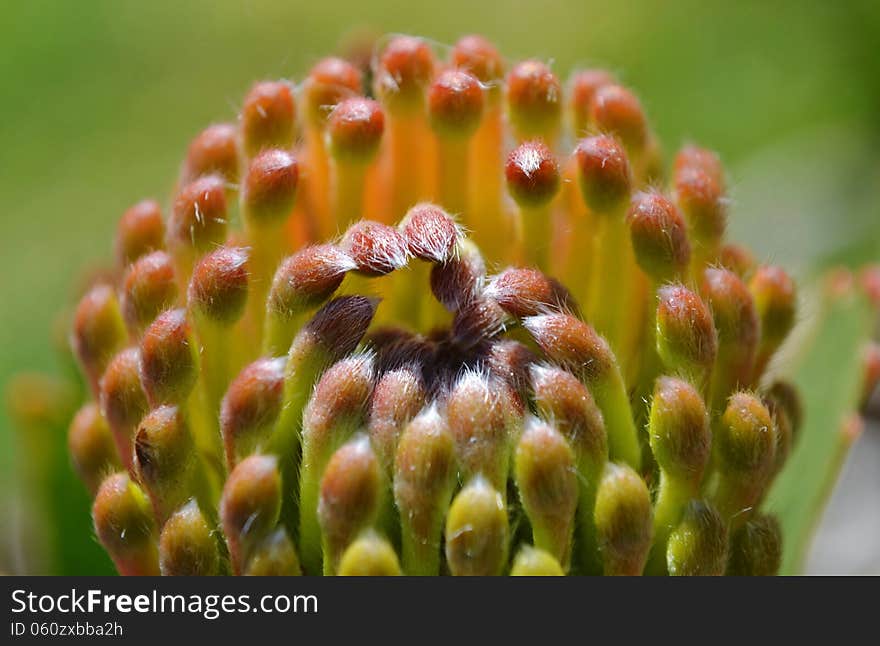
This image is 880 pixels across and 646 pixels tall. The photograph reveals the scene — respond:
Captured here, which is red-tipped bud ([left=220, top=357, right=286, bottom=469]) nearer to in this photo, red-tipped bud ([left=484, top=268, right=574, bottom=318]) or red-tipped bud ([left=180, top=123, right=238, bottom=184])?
red-tipped bud ([left=484, top=268, right=574, bottom=318])

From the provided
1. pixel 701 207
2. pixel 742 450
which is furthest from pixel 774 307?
pixel 742 450

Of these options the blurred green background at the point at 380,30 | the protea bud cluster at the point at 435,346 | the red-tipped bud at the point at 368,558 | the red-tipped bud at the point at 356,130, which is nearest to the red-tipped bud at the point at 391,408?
the protea bud cluster at the point at 435,346

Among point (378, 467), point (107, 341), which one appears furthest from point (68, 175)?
point (378, 467)

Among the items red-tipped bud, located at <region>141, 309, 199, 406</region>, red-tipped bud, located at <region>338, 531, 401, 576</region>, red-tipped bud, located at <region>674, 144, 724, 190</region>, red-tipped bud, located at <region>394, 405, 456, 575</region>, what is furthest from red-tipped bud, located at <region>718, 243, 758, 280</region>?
red-tipped bud, located at <region>141, 309, 199, 406</region>

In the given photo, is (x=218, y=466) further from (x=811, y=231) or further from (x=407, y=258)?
(x=811, y=231)

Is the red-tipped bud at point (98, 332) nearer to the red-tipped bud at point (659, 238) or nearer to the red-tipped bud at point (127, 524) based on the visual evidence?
the red-tipped bud at point (127, 524)

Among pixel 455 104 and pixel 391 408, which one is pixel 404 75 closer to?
pixel 455 104
